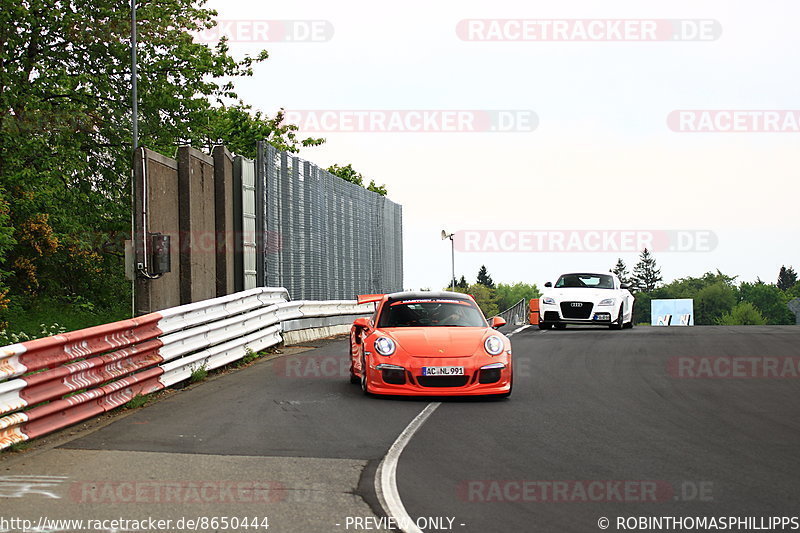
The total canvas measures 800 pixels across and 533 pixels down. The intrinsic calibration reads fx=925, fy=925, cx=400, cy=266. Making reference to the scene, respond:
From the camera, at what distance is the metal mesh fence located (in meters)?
19.2

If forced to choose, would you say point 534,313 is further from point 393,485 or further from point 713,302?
point 713,302

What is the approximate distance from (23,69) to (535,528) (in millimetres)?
27074

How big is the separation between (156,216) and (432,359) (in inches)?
197

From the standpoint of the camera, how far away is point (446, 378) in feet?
34.6

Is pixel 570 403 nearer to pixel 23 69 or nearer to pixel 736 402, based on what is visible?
pixel 736 402

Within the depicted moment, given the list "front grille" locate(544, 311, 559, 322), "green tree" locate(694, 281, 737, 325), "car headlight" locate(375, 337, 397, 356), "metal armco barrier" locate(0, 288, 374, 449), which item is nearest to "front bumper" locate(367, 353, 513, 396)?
"car headlight" locate(375, 337, 397, 356)

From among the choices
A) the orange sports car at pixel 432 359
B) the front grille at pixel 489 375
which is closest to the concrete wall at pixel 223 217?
the orange sports car at pixel 432 359

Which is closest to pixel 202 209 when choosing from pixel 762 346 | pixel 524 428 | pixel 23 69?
pixel 524 428

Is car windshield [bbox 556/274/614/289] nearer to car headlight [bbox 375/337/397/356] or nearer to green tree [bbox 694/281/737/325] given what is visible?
car headlight [bbox 375/337/397/356]

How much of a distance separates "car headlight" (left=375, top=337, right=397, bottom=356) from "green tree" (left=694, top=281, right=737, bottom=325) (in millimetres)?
184235

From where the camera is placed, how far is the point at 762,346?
17578 mm

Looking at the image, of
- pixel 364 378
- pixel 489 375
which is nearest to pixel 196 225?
pixel 364 378

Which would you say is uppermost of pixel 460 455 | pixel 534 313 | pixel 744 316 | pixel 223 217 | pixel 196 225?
pixel 223 217

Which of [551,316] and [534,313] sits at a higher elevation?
[551,316]
